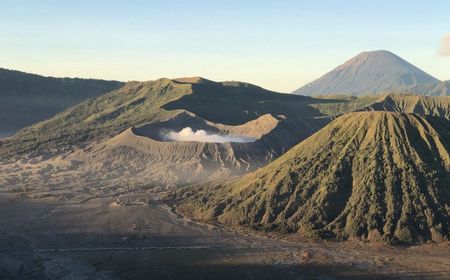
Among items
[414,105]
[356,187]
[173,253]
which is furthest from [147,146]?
[414,105]

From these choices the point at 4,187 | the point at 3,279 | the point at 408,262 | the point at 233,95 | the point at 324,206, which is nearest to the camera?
the point at 3,279

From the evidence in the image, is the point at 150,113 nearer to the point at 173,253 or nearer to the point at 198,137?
the point at 198,137

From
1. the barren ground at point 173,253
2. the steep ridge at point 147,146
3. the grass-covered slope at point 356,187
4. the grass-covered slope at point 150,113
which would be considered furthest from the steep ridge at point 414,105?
the barren ground at point 173,253

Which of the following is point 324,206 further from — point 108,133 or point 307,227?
point 108,133

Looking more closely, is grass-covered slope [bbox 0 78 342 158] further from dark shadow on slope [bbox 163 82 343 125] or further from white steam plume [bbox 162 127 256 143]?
white steam plume [bbox 162 127 256 143]

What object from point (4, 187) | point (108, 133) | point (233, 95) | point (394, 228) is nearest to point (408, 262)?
point (394, 228)

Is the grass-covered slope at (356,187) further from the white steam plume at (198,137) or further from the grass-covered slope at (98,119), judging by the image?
the grass-covered slope at (98,119)

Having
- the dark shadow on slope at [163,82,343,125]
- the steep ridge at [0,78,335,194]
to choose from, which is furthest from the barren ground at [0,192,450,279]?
the dark shadow on slope at [163,82,343,125]
